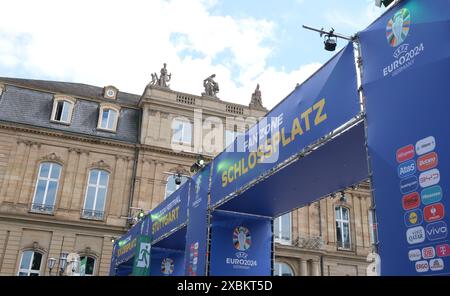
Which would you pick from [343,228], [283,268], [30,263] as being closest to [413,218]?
[30,263]

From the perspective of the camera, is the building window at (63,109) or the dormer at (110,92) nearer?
the building window at (63,109)

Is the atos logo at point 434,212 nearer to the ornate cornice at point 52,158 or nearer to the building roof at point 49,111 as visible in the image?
the ornate cornice at point 52,158

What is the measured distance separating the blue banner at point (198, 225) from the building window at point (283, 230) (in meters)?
17.5

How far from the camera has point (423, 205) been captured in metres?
5.21

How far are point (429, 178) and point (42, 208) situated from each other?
2395 cm

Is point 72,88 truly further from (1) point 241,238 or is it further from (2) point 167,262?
(1) point 241,238

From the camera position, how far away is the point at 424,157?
5355 mm

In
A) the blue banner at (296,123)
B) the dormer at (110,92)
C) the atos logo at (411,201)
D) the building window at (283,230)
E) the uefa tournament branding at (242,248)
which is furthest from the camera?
the dormer at (110,92)

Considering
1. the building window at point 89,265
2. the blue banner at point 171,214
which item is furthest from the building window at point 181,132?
the blue banner at point 171,214

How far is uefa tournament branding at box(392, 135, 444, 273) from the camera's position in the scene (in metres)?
4.95

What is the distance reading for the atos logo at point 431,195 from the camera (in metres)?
5.06

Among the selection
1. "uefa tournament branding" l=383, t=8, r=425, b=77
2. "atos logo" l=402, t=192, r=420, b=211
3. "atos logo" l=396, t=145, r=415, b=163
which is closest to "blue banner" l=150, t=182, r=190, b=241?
"uefa tournament branding" l=383, t=8, r=425, b=77

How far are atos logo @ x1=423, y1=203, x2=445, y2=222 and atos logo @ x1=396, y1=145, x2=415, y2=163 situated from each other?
2.25ft

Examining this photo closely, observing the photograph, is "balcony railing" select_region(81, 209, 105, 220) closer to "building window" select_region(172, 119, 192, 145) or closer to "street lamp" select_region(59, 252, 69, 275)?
"street lamp" select_region(59, 252, 69, 275)
